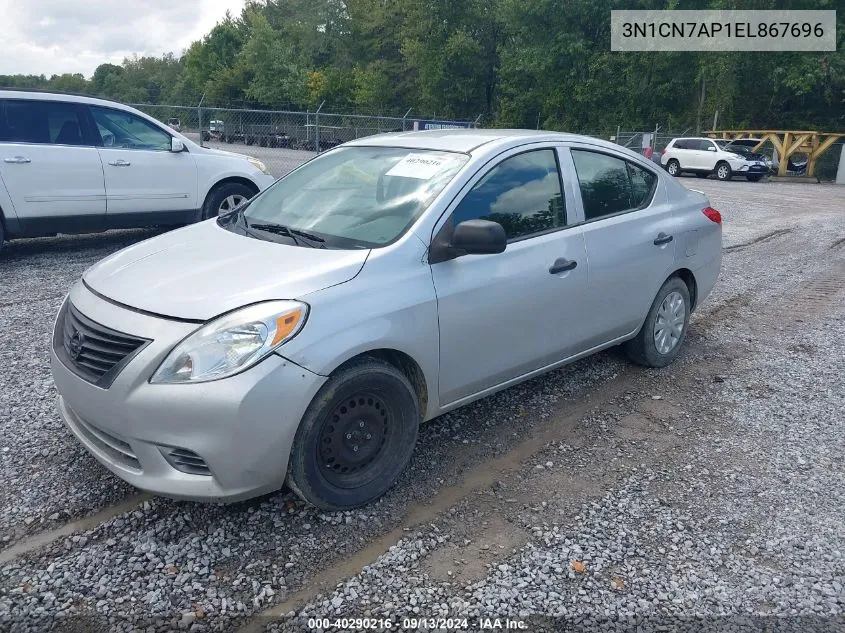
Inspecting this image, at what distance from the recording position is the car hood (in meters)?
2.97

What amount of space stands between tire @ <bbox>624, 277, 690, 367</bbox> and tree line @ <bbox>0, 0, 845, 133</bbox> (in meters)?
32.7

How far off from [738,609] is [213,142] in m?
17.8

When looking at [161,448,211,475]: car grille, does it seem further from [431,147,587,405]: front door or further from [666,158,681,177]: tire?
[666,158,681,177]: tire

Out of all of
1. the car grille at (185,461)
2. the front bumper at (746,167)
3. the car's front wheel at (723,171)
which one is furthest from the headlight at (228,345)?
the car's front wheel at (723,171)

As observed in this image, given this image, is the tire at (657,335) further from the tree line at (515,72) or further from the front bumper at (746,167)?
the tree line at (515,72)

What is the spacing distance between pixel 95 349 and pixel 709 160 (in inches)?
1119

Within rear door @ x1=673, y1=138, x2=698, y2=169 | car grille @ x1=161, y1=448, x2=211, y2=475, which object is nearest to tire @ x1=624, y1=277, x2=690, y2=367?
car grille @ x1=161, y1=448, x2=211, y2=475

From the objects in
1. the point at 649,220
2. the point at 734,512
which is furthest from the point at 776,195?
the point at 734,512

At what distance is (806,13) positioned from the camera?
108ft

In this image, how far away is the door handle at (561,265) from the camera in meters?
3.99

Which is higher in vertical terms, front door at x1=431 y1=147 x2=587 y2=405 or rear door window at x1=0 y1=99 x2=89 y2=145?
rear door window at x1=0 y1=99 x2=89 y2=145

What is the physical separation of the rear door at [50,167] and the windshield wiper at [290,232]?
485 cm

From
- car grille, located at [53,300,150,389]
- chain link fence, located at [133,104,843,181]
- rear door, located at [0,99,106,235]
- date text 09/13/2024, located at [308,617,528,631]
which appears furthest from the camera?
chain link fence, located at [133,104,843,181]

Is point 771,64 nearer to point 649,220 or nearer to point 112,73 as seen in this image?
point 649,220
